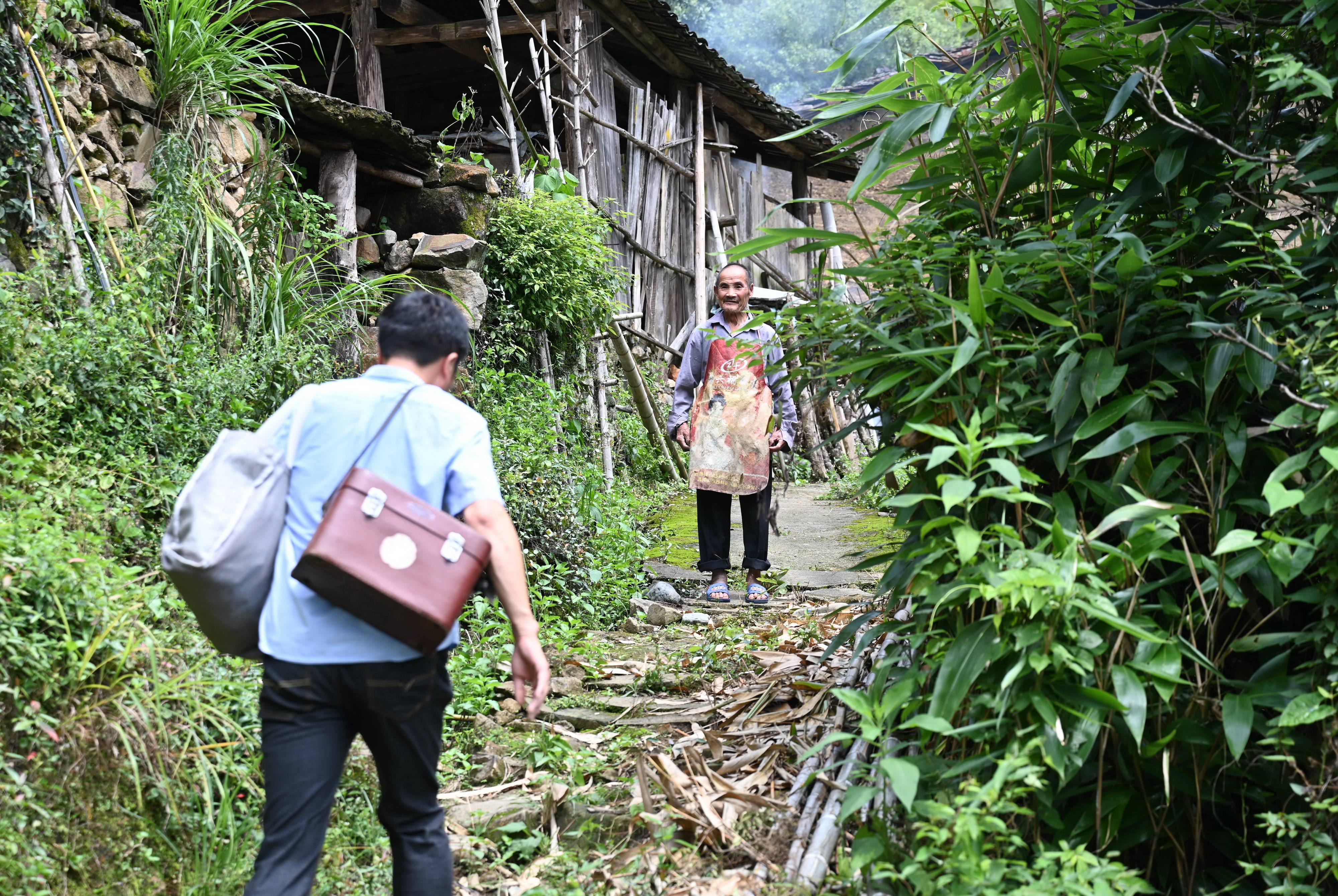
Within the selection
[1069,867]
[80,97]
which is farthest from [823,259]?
[80,97]

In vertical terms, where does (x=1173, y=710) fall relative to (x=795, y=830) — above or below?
above

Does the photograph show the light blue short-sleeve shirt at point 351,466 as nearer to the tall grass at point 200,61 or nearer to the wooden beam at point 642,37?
the tall grass at point 200,61

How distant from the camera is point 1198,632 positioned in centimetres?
259

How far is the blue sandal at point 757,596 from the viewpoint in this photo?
555 cm

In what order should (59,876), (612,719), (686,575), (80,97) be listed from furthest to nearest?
(686,575)
(80,97)
(612,719)
(59,876)

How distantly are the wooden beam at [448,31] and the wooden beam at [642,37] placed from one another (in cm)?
59

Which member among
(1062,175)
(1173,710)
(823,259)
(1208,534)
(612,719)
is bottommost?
(612,719)

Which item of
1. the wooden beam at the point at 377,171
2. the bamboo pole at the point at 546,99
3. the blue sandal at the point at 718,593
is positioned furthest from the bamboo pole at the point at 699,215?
the blue sandal at the point at 718,593

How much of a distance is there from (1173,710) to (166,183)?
4.95 meters

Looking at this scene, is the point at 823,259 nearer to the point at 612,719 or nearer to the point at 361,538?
the point at 361,538

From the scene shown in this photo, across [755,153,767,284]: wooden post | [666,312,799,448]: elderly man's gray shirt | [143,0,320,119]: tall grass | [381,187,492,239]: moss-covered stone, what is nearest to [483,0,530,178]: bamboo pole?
[381,187,492,239]: moss-covered stone

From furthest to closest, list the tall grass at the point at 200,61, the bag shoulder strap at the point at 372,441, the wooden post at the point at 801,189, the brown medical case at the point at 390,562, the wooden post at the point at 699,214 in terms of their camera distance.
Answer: the wooden post at the point at 801,189 < the wooden post at the point at 699,214 < the tall grass at the point at 200,61 < the bag shoulder strap at the point at 372,441 < the brown medical case at the point at 390,562

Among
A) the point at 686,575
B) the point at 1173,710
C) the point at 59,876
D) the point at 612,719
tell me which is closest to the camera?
the point at 1173,710

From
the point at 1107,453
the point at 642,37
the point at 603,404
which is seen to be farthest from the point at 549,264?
the point at 1107,453
